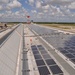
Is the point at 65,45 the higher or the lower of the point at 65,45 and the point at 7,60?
the lower

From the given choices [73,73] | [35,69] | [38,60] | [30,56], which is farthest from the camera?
[30,56]

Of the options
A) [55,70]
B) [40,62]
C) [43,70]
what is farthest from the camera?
[40,62]

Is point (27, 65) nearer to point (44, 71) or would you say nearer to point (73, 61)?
point (44, 71)

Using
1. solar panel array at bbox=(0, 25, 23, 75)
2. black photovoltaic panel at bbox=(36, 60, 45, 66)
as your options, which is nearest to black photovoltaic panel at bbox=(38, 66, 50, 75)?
black photovoltaic panel at bbox=(36, 60, 45, 66)

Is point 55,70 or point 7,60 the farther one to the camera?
point 7,60

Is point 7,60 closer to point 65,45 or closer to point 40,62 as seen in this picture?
point 40,62

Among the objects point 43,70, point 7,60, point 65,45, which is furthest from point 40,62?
point 65,45

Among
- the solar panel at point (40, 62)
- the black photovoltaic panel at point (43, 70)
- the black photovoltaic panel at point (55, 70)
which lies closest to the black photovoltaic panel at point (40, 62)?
the solar panel at point (40, 62)

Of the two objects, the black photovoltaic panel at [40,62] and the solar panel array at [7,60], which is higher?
the solar panel array at [7,60]

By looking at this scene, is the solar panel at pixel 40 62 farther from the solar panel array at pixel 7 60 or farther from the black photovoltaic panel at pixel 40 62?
the solar panel array at pixel 7 60

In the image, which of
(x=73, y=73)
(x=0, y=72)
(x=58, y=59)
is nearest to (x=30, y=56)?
(x=58, y=59)

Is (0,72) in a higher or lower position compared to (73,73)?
higher
